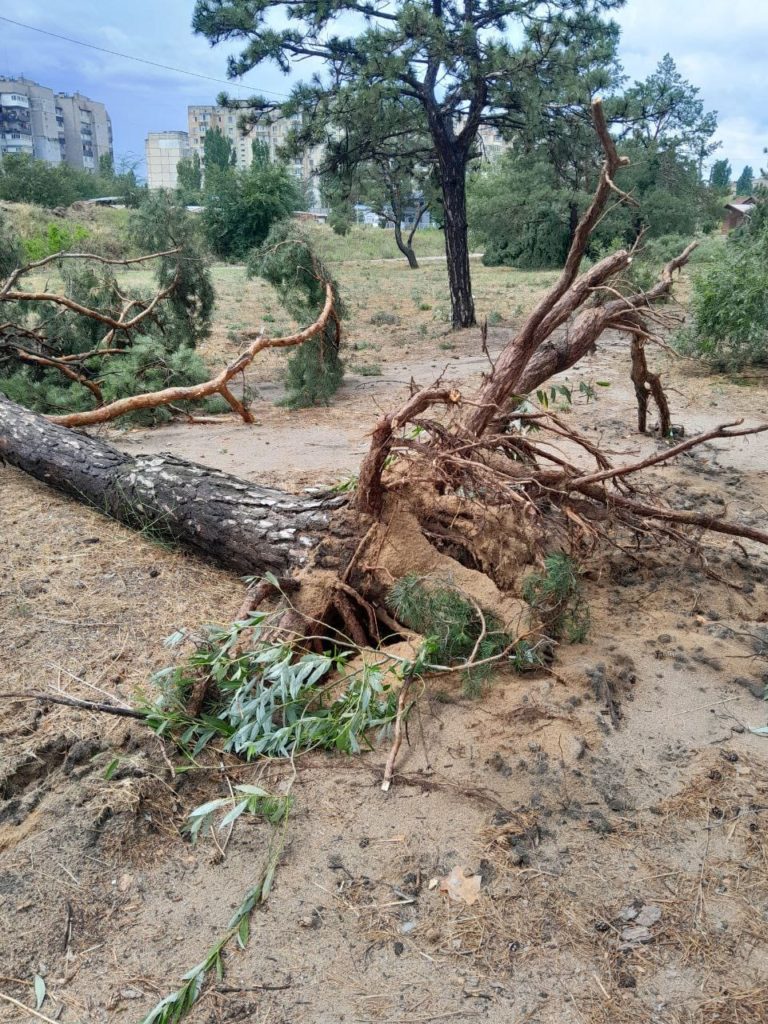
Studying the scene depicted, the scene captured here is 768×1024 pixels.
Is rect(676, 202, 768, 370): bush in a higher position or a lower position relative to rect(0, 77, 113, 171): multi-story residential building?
lower

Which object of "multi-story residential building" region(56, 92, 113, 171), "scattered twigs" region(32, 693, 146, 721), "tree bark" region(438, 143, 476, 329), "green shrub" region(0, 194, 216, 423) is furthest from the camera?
"multi-story residential building" region(56, 92, 113, 171)

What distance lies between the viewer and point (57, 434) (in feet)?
16.2

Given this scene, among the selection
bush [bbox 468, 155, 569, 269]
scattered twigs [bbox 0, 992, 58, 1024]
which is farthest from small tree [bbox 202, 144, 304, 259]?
scattered twigs [bbox 0, 992, 58, 1024]

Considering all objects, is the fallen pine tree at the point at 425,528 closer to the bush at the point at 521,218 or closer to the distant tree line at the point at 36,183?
the bush at the point at 521,218

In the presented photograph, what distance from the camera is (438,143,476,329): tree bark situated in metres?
12.2

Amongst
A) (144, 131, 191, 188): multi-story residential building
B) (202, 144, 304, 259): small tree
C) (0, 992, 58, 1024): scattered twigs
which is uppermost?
(144, 131, 191, 188): multi-story residential building

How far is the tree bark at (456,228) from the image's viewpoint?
12172 mm

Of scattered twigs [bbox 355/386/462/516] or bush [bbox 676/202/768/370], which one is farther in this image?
bush [bbox 676/202/768/370]

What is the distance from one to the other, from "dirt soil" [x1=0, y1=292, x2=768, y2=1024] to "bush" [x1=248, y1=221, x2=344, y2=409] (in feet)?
16.1

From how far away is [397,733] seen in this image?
2.42 m

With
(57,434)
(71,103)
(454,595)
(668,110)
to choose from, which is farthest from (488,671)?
(71,103)

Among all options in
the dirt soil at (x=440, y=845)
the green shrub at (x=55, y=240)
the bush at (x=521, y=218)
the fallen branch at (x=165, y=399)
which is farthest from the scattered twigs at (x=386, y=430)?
the bush at (x=521, y=218)

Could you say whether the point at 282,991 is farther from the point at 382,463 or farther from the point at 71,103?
the point at 71,103

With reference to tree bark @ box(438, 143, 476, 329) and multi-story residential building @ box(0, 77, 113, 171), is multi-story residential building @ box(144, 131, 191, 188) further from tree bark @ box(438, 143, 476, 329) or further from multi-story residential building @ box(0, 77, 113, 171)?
tree bark @ box(438, 143, 476, 329)
